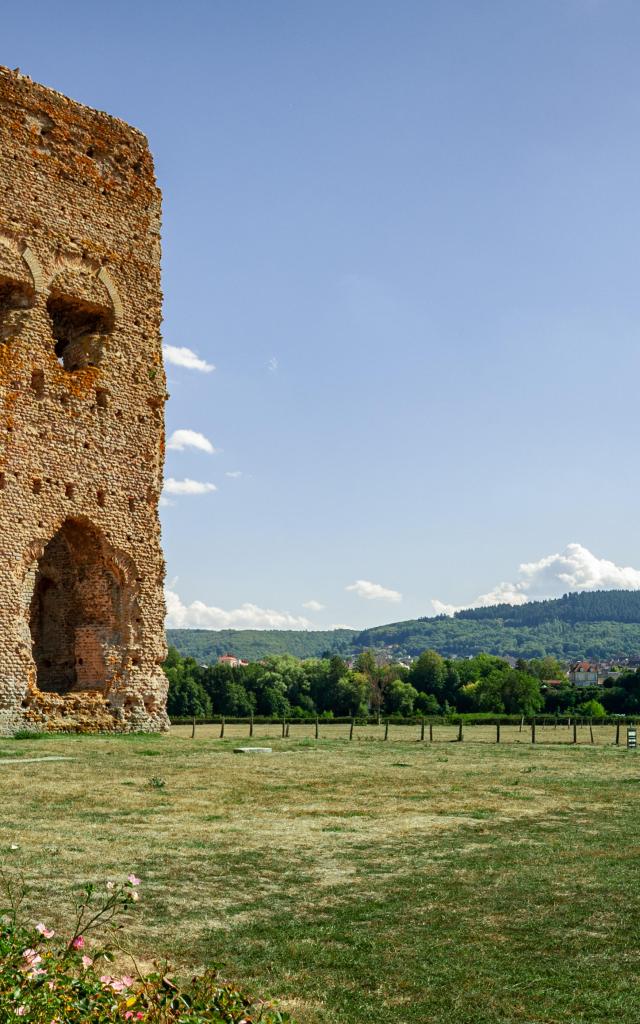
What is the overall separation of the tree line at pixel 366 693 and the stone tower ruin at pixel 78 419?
44284 mm

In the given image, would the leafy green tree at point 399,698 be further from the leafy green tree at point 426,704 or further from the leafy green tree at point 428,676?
the leafy green tree at point 428,676

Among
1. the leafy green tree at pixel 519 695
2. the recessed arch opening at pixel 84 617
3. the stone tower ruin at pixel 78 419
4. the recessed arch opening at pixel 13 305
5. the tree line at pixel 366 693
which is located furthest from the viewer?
the leafy green tree at pixel 519 695

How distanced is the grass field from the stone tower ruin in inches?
317

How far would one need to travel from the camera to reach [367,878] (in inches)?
282

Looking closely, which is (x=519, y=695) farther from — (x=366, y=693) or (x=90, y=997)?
Answer: (x=90, y=997)

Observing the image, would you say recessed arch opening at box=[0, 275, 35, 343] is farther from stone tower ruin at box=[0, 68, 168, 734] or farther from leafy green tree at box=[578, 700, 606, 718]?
leafy green tree at box=[578, 700, 606, 718]

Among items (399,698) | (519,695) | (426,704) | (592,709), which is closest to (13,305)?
(519,695)

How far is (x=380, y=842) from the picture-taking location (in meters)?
8.70

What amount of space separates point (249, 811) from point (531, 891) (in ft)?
15.0

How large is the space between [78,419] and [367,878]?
17080mm

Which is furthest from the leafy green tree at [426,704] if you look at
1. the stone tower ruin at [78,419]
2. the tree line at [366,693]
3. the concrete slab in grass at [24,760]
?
the concrete slab in grass at [24,760]

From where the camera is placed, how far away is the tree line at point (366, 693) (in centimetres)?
7294

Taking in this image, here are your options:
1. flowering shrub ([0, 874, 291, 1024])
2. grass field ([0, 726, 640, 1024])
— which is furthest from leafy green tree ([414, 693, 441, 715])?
flowering shrub ([0, 874, 291, 1024])

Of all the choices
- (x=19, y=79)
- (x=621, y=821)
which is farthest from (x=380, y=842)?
(x=19, y=79)
